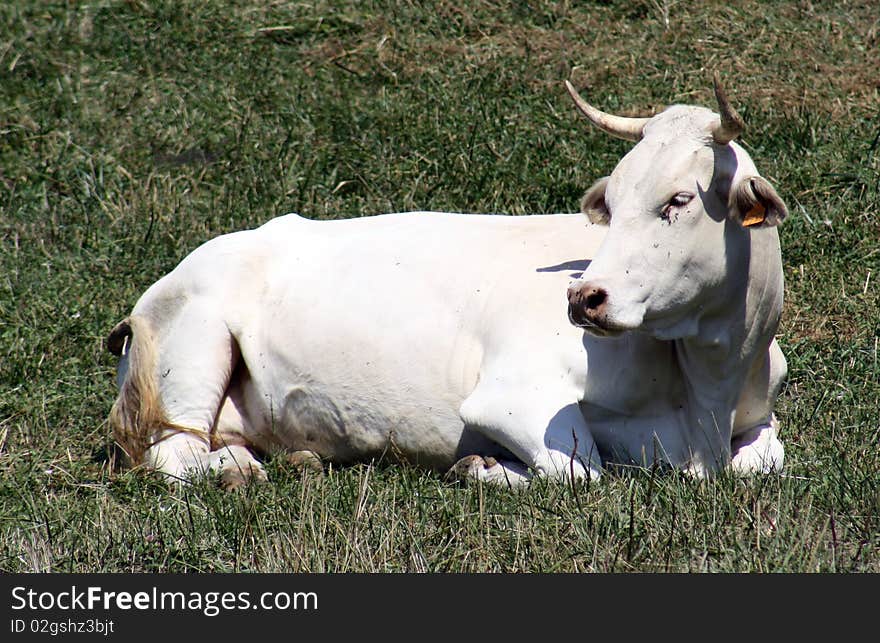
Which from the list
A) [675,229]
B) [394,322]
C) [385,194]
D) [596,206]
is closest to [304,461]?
[394,322]

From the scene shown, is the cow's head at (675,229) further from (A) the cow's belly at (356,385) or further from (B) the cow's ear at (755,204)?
(A) the cow's belly at (356,385)

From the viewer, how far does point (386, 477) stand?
5.74 m

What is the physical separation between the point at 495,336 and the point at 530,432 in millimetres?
492

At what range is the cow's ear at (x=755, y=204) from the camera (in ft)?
15.7

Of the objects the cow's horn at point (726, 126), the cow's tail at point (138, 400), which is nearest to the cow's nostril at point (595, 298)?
the cow's horn at point (726, 126)

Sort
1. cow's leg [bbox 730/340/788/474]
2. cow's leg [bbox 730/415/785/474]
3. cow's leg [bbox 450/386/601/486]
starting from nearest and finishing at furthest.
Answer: cow's leg [bbox 450/386/601/486] → cow's leg [bbox 730/415/785/474] → cow's leg [bbox 730/340/788/474]

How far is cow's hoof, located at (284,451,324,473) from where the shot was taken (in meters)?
5.84

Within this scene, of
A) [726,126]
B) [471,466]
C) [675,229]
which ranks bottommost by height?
[471,466]

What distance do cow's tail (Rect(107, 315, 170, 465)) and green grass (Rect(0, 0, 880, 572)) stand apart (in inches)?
7.8

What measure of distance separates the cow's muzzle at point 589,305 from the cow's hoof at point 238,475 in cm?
155

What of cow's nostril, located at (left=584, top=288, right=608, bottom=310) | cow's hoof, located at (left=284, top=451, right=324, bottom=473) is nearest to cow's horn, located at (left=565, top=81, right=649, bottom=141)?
cow's nostril, located at (left=584, top=288, right=608, bottom=310)

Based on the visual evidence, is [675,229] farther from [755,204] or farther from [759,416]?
[759,416]

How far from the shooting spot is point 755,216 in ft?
15.9

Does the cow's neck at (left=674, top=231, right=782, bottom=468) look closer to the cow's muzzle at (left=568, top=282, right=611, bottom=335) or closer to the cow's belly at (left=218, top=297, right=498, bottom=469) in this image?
the cow's muzzle at (left=568, top=282, right=611, bottom=335)
